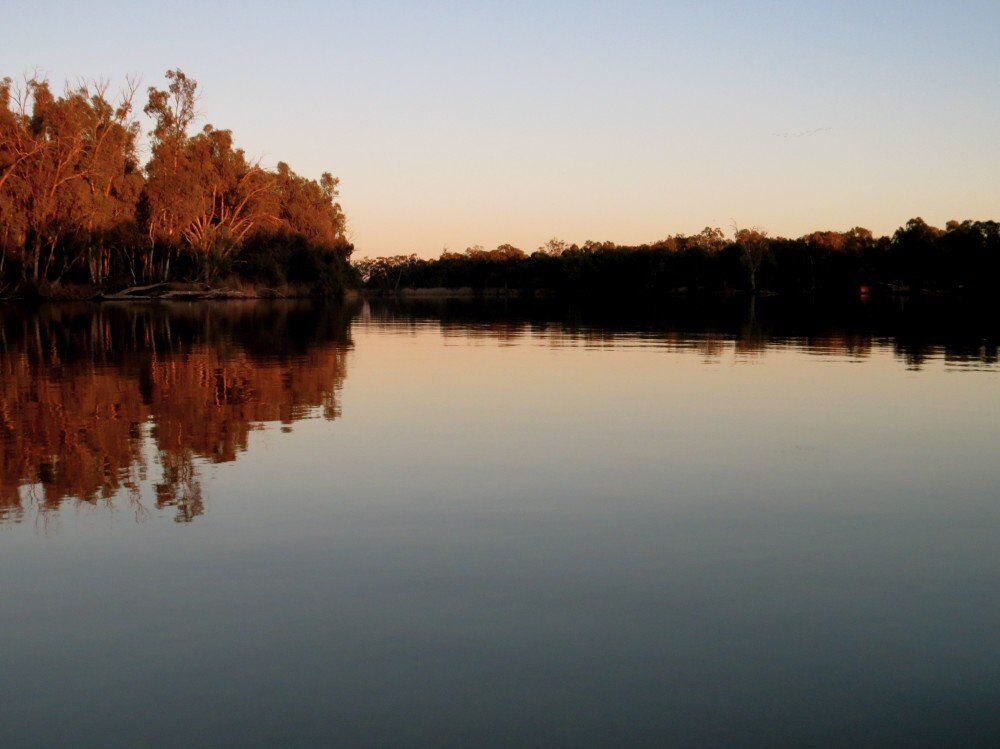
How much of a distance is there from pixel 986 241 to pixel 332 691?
128 meters

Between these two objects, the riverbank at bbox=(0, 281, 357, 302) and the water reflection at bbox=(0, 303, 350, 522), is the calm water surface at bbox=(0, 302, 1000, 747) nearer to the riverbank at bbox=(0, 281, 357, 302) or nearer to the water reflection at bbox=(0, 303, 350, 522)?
the water reflection at bbox=(0, 303, 350, 522)

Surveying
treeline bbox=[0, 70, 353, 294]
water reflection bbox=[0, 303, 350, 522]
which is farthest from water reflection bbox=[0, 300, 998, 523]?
treeline bbox=[0, 70, 353, 294]

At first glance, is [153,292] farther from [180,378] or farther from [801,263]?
[801,263]

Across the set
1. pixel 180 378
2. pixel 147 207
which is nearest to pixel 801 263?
pixel 147 207

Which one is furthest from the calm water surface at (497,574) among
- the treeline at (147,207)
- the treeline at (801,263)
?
the treeline at (801,263)

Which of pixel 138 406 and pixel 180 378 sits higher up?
pixel 180 378

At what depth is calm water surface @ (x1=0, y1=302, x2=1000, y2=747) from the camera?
471 centimetres

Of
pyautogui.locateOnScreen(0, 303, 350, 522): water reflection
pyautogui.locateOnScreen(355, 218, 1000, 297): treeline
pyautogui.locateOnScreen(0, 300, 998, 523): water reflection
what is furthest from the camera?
pyautogui.locateOnScreen(355, 218, 1000, 297): treeline

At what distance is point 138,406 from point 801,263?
5441 inches

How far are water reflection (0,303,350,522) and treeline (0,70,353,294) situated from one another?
42251 mm

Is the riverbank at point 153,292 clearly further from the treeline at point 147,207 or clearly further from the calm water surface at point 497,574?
the calm water surface at point 497,574

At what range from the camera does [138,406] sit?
15.3 metres

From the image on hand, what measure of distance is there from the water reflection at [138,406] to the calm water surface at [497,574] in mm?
97

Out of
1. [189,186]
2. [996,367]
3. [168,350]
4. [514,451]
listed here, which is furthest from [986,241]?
[514,451]
